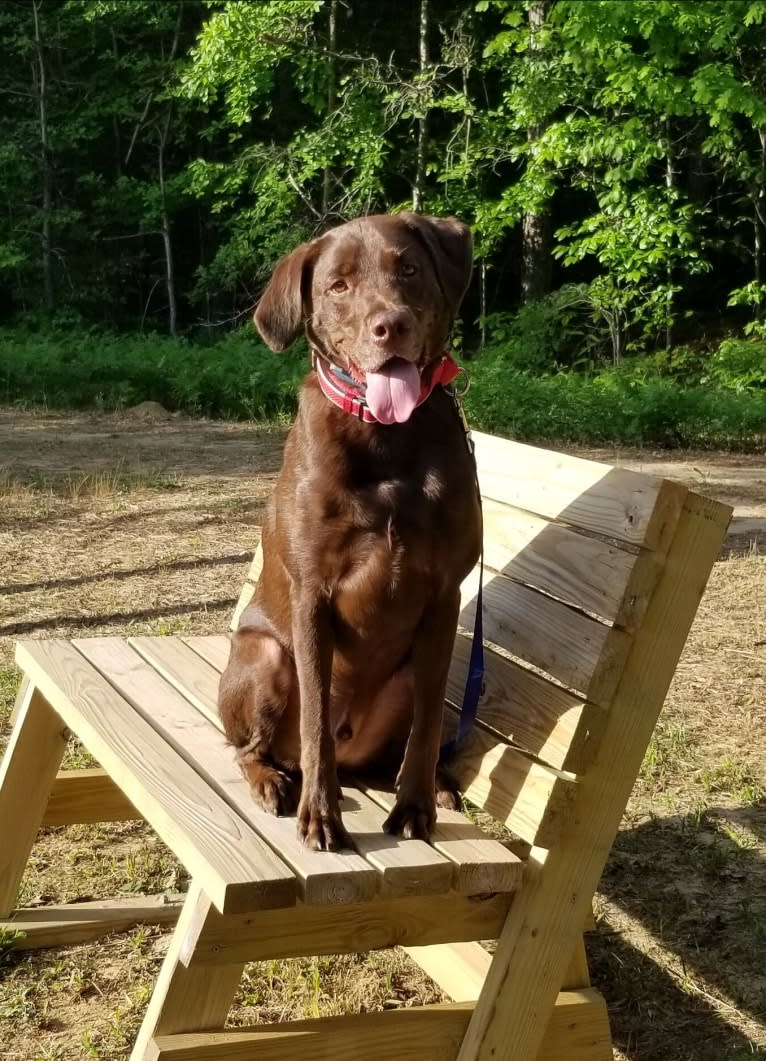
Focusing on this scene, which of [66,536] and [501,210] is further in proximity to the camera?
[501,210]

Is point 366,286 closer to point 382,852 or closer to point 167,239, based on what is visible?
point 382,852

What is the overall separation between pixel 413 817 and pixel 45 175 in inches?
1078

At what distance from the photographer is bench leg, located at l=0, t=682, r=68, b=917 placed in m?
3.39

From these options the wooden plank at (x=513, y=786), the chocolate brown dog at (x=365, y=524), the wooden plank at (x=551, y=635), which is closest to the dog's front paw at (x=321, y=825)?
the chocolate brown dog at (x=365, y=524)

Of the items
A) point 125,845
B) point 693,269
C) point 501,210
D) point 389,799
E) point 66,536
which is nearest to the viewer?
point 389,799

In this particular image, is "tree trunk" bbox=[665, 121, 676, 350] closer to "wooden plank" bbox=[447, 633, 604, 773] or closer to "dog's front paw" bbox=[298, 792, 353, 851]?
"wooden plank" bbox=[447, 633, 604, 773]

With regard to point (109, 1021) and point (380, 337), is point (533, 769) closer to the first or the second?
point (380, 337)

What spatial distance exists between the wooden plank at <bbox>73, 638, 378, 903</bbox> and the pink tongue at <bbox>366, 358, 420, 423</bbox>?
0.83m

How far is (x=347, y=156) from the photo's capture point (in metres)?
21.4

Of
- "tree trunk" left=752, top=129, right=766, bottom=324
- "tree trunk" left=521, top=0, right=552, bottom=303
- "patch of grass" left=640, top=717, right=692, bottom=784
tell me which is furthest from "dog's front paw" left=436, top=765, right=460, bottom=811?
"tree trunk" left=521, top=0, right=552, bottom=303

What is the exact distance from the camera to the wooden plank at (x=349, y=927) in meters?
2.17

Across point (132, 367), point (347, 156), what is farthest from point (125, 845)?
point (347, 156)

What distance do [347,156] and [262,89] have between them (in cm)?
211

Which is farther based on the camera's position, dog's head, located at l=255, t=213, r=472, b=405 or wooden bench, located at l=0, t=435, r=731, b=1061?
dog's head, located at l=255, t=213, r=472, b=405
